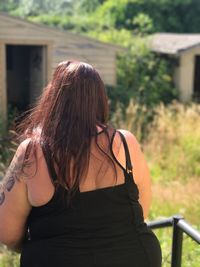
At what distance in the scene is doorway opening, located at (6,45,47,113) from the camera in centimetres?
1316

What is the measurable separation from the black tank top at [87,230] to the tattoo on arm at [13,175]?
0.36 feet

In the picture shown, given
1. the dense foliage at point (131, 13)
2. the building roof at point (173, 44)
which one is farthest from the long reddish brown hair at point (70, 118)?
the dense foliage at point (131, 13)

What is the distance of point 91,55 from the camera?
1338 centimetres

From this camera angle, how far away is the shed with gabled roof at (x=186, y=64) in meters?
16.4

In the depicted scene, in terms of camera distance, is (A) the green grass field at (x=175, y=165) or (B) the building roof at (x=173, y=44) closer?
(A) the green grass field at (x=175, y=165)

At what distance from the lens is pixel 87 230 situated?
2004 mm

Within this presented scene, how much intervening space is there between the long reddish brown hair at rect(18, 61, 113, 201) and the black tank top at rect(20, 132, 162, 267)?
0.19 ft

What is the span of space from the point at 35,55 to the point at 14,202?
37.4 ft

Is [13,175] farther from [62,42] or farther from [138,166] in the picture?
[62,42]

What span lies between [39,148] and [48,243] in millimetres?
366

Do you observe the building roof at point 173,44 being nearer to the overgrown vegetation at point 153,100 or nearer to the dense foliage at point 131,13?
the overgrown vegetation at point 153,100

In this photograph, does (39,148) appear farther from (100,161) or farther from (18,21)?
(18,21)

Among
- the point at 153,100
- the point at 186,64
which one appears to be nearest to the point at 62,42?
the point at 153,100

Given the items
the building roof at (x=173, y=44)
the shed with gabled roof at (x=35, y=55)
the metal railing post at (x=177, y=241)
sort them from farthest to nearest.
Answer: the building roof at (x=173, y=44)
the shed with gabled roof at (x=35, y=55)
the metal railing post at (x=177, y=241)
